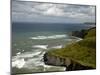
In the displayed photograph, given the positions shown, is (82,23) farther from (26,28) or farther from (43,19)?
(26,28)

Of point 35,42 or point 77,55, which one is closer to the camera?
point 35,42

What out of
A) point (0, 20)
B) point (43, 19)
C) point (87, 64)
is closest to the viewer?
point (0, 20)

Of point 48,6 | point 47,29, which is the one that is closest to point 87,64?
point 47,29

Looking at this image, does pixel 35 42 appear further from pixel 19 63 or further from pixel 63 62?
pixel 63 62

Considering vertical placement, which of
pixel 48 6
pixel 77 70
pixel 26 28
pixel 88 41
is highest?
pixel 48 6

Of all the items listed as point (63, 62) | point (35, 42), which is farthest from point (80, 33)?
point (35, 42)

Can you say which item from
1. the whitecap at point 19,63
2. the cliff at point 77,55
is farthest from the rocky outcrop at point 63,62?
the whitecap at point 19,63

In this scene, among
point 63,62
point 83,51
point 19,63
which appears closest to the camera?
point 19,63
